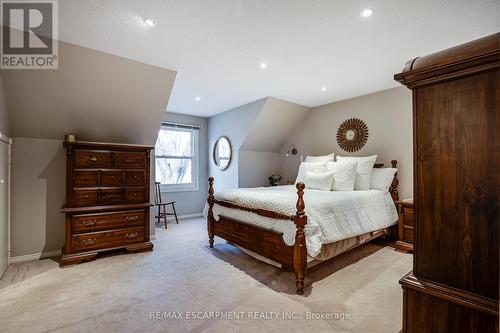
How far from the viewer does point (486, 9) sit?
6.22 ft

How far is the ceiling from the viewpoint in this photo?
1.88m

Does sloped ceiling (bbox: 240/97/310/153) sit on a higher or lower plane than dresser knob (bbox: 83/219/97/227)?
higher

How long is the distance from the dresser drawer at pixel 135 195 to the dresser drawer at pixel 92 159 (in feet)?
1.40

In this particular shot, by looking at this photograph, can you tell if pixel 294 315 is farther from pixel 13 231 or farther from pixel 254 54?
pixel 13 231

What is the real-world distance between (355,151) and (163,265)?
3524mm

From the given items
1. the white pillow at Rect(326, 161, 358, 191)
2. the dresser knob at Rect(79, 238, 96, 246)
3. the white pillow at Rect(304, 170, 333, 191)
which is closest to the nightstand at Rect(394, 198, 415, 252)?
the white pillow at Rect(326, 161, 358, 191)

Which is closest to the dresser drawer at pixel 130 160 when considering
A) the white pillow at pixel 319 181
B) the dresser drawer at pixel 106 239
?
the dresser drawer at pixel 106 239

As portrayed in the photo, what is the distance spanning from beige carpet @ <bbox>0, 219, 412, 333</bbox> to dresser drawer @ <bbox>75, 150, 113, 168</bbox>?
1154 mm

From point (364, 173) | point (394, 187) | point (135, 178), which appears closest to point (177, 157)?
point (135, 178)

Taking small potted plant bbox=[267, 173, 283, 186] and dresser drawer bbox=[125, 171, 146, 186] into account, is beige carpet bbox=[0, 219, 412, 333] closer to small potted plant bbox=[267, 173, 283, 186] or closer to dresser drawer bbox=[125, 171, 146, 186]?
dresser drawer bbox=[125, 171, 146, 186]

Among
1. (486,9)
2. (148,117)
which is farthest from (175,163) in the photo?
(486,9)

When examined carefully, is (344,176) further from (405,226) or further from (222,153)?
(222,153)

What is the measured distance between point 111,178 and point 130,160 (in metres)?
0.32
